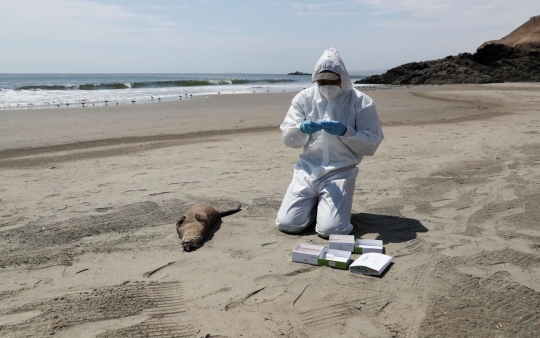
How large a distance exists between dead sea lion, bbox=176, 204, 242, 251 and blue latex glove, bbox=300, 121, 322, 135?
4.35 feet

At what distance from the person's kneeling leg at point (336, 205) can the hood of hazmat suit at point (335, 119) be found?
0.44 feet

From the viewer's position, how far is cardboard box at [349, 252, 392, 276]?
11.8ft

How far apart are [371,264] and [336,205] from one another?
106 cm

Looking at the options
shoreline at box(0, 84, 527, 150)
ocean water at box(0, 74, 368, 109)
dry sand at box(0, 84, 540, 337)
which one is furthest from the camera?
ocean water at box(0, 74, 368, 109)

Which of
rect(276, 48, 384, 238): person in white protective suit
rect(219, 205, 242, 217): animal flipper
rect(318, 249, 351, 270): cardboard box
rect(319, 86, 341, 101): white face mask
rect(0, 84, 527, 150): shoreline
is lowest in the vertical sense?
rect(219, 205, 242, 217): animal flipper

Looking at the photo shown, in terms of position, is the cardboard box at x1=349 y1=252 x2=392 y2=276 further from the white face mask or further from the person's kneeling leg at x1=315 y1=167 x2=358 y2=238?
the white face mask

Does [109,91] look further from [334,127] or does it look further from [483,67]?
[483,67]

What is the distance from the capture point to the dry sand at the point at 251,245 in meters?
2.98

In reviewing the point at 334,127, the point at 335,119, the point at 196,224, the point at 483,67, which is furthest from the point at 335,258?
the point at 483,67

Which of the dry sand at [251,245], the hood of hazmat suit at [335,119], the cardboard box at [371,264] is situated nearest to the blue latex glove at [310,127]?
the hood of hazmat suit at [335,119]

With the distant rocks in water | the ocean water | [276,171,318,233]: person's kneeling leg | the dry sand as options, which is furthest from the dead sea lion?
the distant rocks in water

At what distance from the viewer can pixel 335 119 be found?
4793 millimetres

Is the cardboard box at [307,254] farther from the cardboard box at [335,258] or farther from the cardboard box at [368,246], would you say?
the cardboard box at [368,246]

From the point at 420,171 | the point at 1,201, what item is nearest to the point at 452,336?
the point at 420,171
